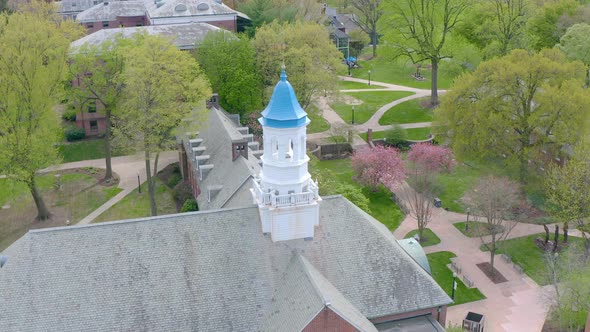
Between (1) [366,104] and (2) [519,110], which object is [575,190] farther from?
(1) [366,104]

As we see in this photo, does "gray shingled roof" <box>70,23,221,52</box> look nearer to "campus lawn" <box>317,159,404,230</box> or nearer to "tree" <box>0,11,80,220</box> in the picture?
"tree" <box>0,11,80,220</box>

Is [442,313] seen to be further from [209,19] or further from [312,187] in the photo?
[209,19]

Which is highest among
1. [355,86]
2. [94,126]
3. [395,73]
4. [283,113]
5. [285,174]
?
[283,113]

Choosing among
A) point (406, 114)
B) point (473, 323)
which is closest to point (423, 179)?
point (473, 323)

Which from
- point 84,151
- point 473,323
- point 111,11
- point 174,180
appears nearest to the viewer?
point 473,323

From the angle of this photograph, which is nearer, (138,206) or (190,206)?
Answer: (190,206)

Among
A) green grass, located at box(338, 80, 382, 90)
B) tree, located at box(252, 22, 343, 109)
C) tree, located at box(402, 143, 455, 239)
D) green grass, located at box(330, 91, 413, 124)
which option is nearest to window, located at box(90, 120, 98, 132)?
tree, located at box(252, 22, 343, 109)

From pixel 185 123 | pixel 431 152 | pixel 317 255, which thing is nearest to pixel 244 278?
pixel 317 255
